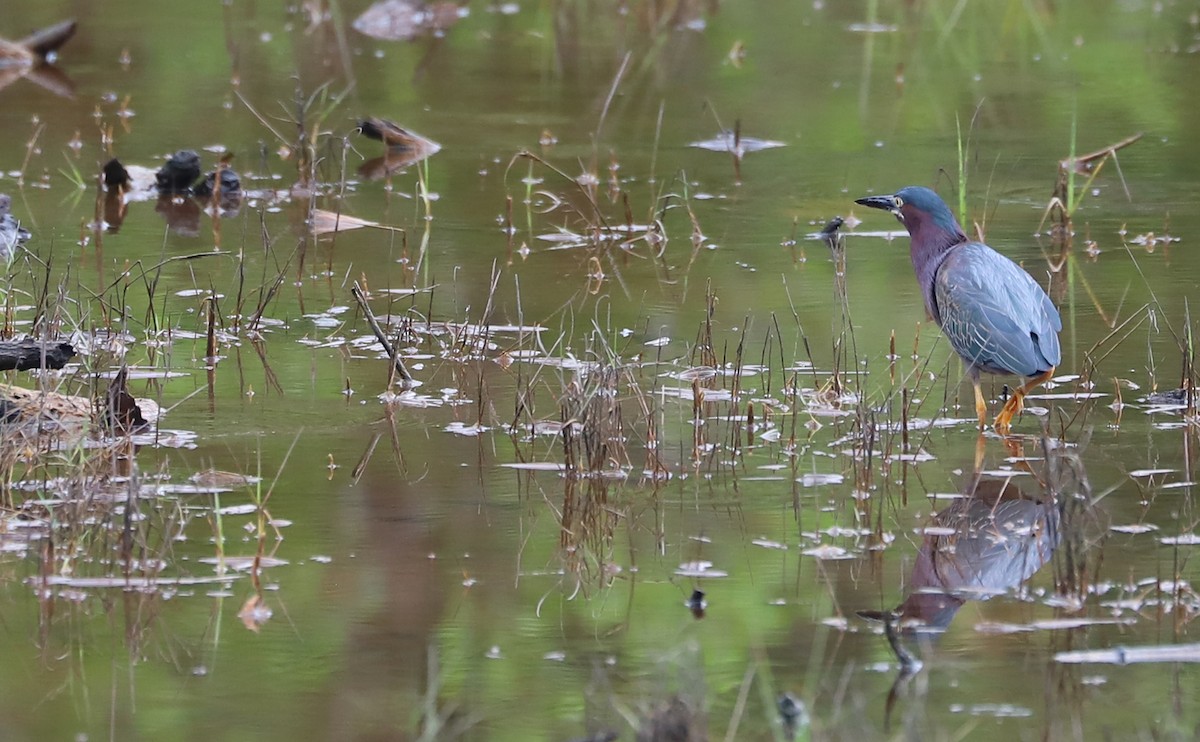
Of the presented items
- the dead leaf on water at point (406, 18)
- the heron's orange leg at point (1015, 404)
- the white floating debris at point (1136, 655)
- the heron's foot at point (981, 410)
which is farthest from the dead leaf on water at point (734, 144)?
the white floating debris at point (1136, 655)

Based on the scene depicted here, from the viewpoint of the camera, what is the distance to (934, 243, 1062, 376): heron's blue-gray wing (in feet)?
19.2

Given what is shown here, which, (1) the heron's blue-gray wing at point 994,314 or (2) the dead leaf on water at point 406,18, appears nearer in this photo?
(1) the heron's blue-gray wing at point 994,314

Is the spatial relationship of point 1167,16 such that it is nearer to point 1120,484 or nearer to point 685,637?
point 1120,484

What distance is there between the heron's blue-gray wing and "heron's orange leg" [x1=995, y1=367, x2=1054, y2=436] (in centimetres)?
9

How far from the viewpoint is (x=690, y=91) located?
42.6 ft

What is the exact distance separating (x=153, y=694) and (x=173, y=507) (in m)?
0.96

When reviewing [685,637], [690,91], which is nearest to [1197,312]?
[685,637]

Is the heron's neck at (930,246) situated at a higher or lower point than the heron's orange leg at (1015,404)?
higher

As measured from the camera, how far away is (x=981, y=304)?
6.02 m

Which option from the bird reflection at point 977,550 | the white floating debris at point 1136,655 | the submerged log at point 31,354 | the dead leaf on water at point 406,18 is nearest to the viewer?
the white floating debris at point 1136,655

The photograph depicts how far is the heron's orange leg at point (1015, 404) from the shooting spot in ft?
19.4

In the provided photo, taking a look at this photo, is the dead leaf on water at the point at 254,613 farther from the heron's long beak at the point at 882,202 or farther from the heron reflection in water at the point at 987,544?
the heron's long beak at the point at 882,202

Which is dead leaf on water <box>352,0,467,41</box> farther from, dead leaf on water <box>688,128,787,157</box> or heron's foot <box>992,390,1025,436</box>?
heron's foot <box>992,390,1025,436</box>

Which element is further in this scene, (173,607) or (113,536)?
(113,536)
